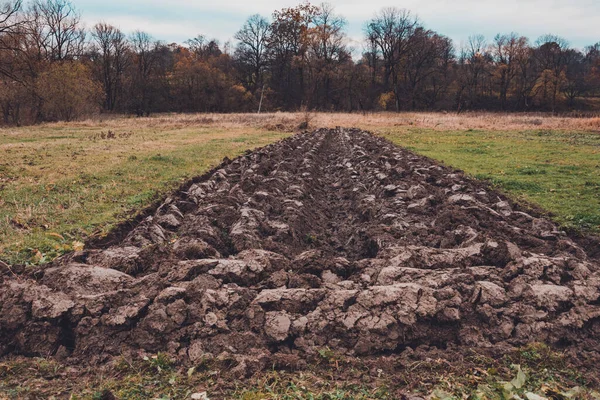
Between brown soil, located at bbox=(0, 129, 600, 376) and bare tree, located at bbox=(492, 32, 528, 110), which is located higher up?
bare tree, located at bbox=(492, 32, 528, 110)

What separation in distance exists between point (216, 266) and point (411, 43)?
2743 inches

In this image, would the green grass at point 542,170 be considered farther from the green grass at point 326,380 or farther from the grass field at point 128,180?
the green grass at point 326,380

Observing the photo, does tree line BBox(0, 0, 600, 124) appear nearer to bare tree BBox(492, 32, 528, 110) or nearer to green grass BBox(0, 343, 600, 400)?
bare tree BBox(492, 32, 528, 110)

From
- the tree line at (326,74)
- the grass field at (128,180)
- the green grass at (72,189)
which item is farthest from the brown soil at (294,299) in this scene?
the tree line at (326,74)

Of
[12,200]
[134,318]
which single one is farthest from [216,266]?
[12,200]

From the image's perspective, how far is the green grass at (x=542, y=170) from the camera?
23.9ft

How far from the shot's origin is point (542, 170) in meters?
11.0

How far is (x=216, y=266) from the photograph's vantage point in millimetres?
3963

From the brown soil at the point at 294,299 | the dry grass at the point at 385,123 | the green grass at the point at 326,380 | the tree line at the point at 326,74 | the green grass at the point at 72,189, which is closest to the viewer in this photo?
the green grass at the point at 326,380

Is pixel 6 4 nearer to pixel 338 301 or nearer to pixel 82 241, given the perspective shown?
pixel 82 241

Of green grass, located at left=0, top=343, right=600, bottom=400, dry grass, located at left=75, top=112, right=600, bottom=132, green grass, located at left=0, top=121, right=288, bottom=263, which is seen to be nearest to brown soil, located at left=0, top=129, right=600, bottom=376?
green grass, located at left=0, top=343, right=600, bottom=400

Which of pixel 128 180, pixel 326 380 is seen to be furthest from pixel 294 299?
pixel 128 180

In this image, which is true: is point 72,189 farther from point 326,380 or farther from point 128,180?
point 326,380

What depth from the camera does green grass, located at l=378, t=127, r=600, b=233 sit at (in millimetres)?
7282
